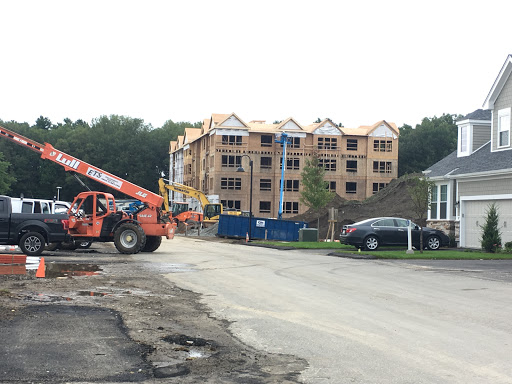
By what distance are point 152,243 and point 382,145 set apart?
58574 mm

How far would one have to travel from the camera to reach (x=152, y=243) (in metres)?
29.4

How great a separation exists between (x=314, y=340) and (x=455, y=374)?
230cm

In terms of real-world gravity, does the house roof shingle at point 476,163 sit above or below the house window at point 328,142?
below

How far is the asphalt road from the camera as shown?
7.58 metres

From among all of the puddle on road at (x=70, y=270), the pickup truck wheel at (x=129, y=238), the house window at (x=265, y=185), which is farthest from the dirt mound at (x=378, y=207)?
the puddle on road at (x=70, y=270)

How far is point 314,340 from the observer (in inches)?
358

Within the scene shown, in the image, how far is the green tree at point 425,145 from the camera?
315 feet

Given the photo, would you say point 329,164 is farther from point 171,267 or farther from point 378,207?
point 171,267

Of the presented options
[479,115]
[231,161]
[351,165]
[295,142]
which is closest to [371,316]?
[479,115]

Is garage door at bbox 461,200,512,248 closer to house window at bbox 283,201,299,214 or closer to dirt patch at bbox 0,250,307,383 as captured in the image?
dirt patch at bbox 0,250,307,383

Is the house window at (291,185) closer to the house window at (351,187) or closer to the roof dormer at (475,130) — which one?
the house window at (351,187)

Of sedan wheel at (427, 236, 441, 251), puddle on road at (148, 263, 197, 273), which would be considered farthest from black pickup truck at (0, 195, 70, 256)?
sedan wheel at (427, 236, 441, 251)

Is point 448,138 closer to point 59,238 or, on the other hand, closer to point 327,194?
point 327,194

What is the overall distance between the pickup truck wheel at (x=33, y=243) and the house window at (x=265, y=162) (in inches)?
2270
